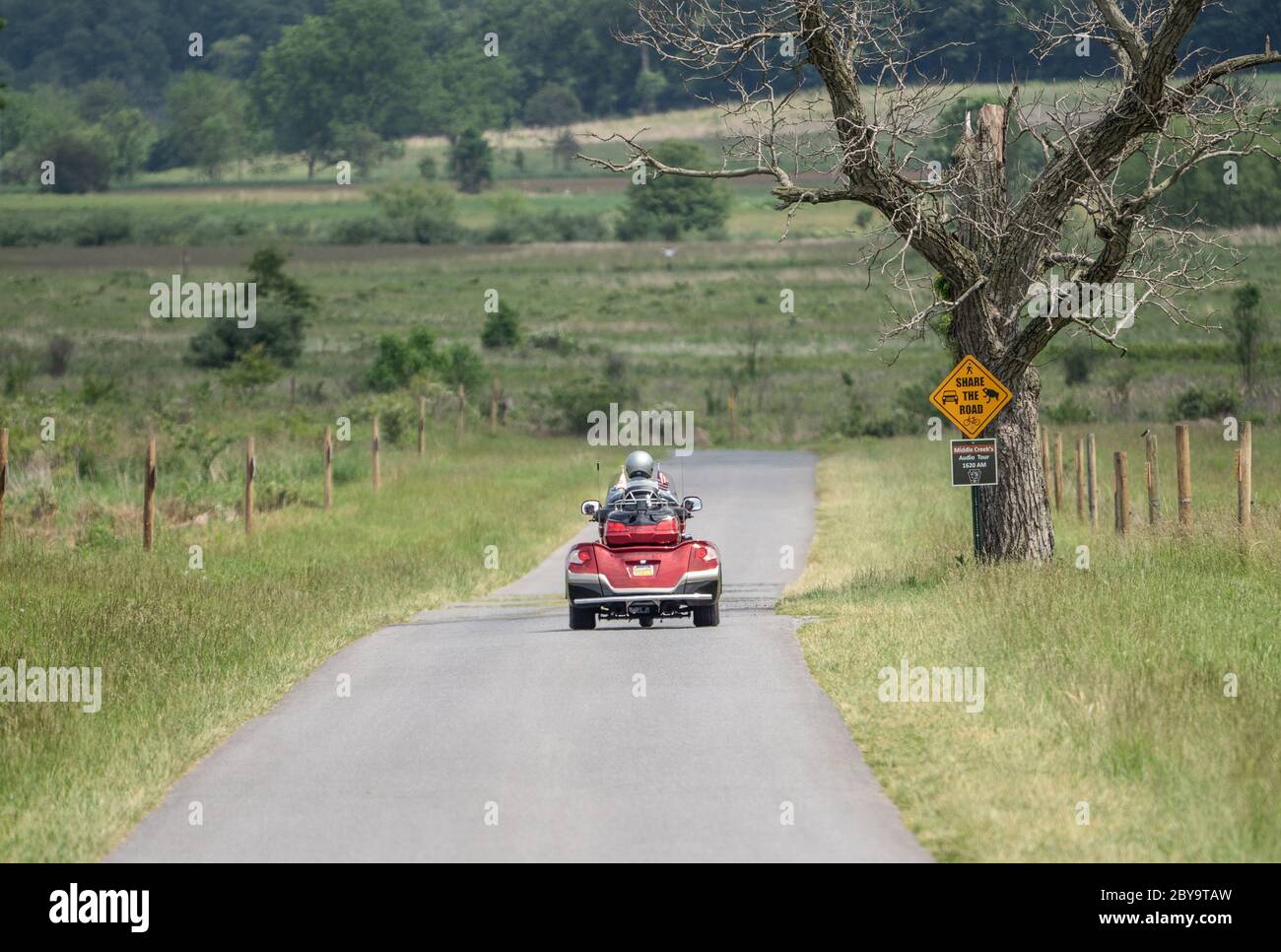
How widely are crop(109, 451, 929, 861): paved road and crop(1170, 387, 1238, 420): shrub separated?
3830 cm

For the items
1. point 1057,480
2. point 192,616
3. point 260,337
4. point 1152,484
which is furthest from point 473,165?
point 192,616

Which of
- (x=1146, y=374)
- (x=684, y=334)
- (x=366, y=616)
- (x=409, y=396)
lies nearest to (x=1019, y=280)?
(x=366, y=616)

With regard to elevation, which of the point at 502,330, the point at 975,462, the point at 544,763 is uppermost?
the point at 502,330

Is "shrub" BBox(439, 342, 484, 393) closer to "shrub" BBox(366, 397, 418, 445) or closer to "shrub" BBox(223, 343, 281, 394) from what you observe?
"shrub" BBox(223, 343, 281, 394)

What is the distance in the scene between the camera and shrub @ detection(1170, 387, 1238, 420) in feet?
177

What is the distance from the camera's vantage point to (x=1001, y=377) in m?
20.6

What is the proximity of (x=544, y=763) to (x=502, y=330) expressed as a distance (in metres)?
65.5

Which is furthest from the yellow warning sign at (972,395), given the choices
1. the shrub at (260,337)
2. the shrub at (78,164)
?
the shrub at (78,164)

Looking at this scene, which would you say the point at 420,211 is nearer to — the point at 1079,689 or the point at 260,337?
the point at 260,337

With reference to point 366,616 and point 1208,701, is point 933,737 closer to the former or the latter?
point 1208,701

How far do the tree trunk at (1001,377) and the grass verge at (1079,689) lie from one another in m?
0.50

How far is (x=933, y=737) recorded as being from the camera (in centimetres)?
1202

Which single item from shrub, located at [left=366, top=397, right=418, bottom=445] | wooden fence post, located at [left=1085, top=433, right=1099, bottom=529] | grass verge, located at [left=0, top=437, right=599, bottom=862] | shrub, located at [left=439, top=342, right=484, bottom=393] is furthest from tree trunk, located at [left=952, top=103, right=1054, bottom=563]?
shrub, located at [left=439, top=342, right=484, bottom=393]

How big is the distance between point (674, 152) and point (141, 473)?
9540 centimetres
